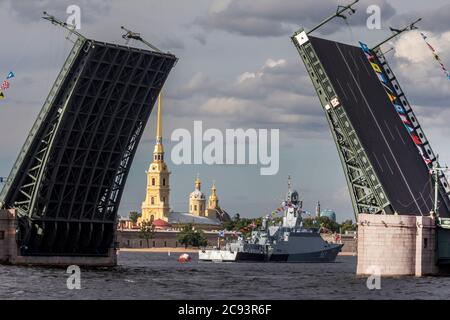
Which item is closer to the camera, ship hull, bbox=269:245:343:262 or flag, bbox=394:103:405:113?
flag, bbox=394:103:405:113

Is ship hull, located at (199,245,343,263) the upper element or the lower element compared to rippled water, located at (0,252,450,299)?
upper

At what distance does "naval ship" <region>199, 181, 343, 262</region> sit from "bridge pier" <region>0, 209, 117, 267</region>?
4669 centimetres

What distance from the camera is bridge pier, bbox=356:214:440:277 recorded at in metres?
62.6

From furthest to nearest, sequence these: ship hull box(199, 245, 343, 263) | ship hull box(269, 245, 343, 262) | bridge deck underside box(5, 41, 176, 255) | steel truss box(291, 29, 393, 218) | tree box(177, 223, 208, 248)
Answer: tree box(177, 223, 208, 248) → ship hull box(269, 245, 343, 262) → ship hull box(199, 245, 343, 263) → bridge deck underside box(5, 41, 176, 255) → steel truss box(291, 29, 393, 218)

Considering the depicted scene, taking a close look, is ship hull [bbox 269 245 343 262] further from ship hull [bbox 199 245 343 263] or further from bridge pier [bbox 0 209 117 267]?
bridge pier [bbox 0 209 117 267]

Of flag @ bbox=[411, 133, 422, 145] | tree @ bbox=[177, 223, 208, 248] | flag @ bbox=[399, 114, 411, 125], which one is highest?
flag @ bbox=[399, 114, 411, 125]

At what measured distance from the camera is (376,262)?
6300cm

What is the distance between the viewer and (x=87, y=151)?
66812 mm

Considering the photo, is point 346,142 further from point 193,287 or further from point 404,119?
point 193,287

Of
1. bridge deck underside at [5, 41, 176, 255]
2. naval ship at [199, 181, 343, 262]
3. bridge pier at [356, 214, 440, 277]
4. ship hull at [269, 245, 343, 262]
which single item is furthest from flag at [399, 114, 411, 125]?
ship hull at [269, 245, 343, 262]

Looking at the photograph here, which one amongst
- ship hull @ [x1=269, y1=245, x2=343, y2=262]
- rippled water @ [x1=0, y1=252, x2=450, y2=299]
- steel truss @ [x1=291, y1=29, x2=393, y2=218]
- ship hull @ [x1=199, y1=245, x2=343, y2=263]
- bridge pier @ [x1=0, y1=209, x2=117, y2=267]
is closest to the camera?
rippled water @ [x1=0, y1=252, x2=450, y2=299]

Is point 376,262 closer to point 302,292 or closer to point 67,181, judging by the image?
point 302,292
